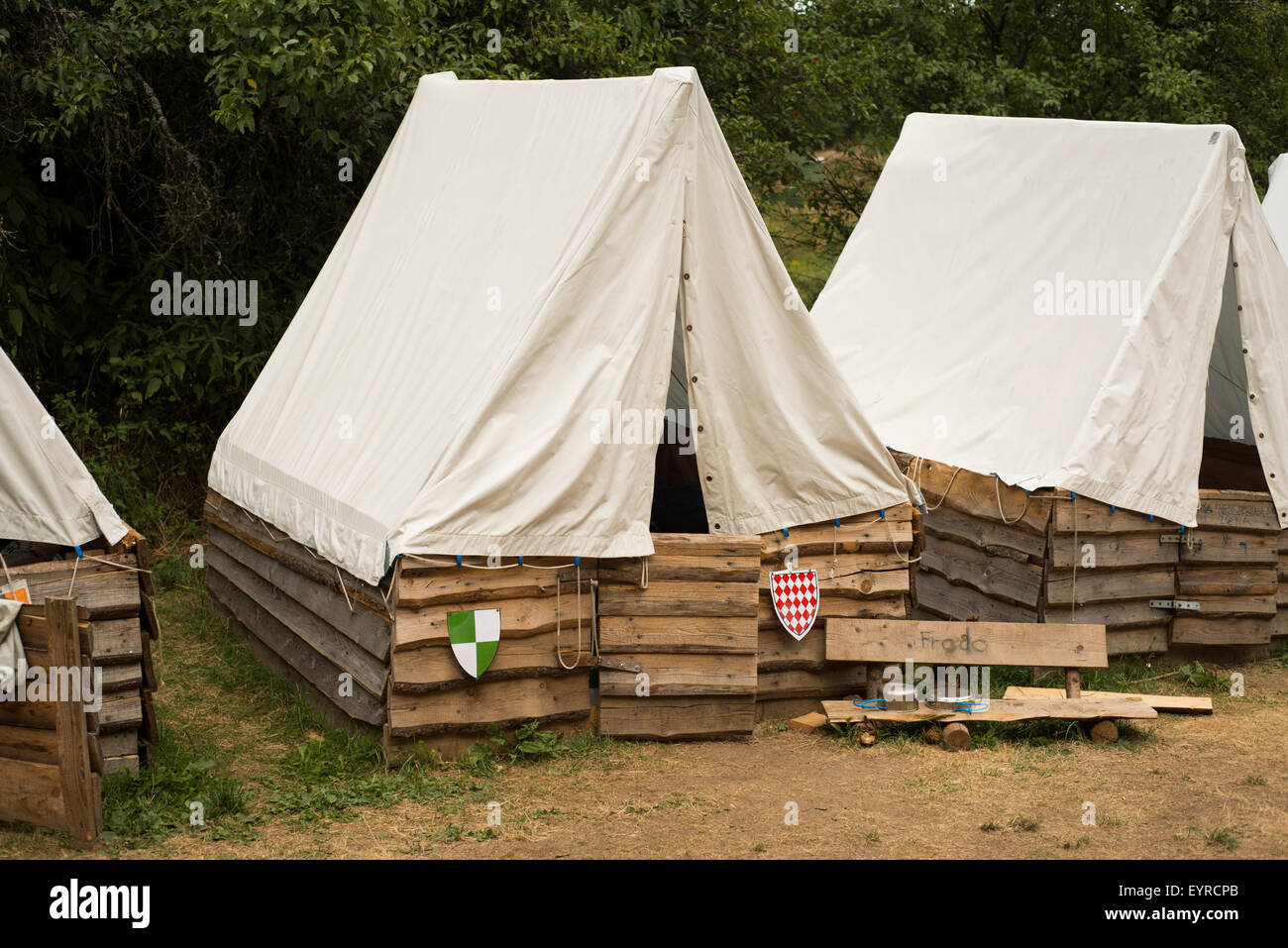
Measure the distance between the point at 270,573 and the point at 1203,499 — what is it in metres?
5.98

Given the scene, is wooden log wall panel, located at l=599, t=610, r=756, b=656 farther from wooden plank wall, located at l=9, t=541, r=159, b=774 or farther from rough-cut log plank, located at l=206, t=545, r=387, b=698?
wooden plank wall, located at l=9, t=541, r=159, b=774

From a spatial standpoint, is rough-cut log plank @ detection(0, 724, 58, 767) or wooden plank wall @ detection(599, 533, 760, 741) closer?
rough-cut log plank @ detection(0, 724, 58, 767)

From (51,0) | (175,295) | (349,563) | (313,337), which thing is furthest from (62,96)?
(349,563)

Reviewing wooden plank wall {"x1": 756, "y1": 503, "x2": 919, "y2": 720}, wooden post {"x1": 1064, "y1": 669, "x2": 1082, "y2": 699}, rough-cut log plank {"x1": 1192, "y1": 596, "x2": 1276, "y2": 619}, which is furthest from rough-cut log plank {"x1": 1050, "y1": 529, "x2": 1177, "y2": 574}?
wooden plank wall {"x1": 756, "y1": 503, "x2": 919, "y2": 720}

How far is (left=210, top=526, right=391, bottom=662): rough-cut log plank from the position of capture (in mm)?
6547

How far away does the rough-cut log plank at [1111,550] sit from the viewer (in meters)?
8.36

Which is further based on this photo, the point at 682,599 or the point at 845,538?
the point at 845,538

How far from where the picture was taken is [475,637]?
645cm

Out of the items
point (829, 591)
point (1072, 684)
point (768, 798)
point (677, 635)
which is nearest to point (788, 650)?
point (829, 591)

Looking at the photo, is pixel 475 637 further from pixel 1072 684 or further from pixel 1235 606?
pixel 1235 606

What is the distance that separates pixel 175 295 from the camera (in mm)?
11250

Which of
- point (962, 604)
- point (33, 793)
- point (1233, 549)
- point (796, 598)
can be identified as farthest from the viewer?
point (962, 604)

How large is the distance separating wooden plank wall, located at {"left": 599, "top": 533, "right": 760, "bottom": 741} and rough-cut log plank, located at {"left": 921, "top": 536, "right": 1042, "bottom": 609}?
7.98 feet

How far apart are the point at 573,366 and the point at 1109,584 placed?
13.0ft
